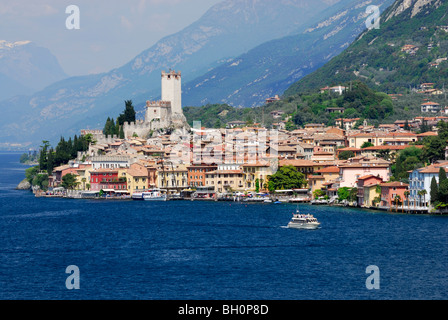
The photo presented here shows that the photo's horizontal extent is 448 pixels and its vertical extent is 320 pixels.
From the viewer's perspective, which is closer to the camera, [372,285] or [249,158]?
[372,285]

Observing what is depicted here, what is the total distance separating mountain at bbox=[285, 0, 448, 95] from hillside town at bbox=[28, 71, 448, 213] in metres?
50.5

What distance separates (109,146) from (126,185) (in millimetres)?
14154

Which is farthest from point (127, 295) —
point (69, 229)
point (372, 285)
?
point (69, 229)

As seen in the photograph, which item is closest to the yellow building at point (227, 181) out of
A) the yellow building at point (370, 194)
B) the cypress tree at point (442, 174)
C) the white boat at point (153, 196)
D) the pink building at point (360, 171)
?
the white boat at point (153, 196)

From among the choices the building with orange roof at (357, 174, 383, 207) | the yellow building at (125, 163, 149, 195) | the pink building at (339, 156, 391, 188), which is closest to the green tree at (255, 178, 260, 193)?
the pink building at (339, 156, 391, 188)

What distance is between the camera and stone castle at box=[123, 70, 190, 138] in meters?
108

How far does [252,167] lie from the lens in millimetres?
82188

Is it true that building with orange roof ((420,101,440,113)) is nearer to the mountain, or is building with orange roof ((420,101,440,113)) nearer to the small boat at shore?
the mountain

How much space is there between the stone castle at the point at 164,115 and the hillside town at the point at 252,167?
2.95ft

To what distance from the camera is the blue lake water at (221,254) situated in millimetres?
36906

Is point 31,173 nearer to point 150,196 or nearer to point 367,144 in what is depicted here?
point 150,196

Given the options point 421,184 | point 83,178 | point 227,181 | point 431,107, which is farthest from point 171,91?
point 421,184

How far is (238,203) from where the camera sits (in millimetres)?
76500
